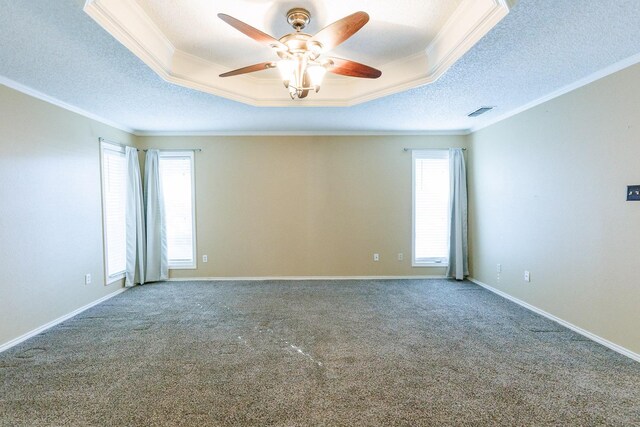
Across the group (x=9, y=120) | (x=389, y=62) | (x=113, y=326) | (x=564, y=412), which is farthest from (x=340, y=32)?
(x=113, y=326)

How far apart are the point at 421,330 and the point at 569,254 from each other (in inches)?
70.9

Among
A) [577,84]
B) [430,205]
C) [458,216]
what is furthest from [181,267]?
[577,84]

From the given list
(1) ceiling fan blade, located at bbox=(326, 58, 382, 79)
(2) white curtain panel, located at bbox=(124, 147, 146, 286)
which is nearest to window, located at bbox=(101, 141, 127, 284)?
(2) white curtain panel, located at bbox=(124, 147, 146, 286)

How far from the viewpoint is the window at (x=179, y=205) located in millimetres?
5105

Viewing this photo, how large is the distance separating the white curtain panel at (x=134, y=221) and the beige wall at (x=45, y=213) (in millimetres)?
580

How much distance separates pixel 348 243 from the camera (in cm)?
518

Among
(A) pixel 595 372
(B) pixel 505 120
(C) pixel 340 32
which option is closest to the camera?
(C) pixel 340 32

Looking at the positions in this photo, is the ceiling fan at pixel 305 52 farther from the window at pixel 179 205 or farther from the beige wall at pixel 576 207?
the window at pixel 179 205

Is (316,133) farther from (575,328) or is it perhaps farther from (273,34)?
(575,328)

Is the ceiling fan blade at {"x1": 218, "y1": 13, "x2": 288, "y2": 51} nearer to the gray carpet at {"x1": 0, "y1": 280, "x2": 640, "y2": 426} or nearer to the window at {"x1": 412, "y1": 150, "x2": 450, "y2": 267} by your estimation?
the gray carpet at {"x1": 0, "y1": 280, "x2": 640, "y2": 426}

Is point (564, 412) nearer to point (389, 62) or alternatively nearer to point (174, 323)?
point (389, 62)

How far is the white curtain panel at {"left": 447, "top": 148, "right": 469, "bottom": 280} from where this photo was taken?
196 inches

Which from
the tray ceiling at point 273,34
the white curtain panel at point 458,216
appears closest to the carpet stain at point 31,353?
the tray ceiling at point 273,34

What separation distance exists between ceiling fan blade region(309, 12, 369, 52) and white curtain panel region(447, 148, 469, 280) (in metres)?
A: 3.77
